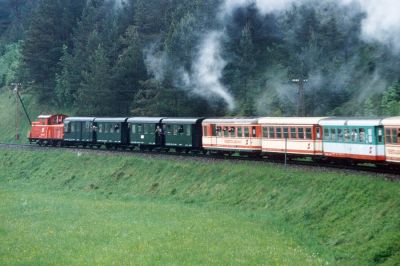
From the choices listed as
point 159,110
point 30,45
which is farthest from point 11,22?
point 159,110

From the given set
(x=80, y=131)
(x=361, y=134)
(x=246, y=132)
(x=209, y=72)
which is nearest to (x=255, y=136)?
(x=246, y=132)

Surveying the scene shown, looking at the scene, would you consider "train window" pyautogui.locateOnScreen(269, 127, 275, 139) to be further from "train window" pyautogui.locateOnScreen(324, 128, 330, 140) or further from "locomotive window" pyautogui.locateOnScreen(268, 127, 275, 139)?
"train window" pyautogui.locateOnScreen(324, 128, 330, 140)

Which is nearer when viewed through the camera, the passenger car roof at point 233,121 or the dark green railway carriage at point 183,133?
the passenger car roof at point 233,121

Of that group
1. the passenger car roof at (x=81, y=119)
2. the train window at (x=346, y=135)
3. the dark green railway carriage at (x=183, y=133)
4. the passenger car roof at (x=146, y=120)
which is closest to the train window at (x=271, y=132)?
the train window at (x=346, y=135)

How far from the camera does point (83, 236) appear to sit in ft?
72.8

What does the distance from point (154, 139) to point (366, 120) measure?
737 inches

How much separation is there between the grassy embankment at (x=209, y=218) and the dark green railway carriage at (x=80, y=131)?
11847mm

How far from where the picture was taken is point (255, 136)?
33.3 metres

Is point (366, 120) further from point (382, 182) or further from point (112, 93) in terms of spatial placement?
point (112, 93)

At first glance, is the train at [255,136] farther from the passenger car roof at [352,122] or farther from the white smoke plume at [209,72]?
the white smoke plume at [209,72]

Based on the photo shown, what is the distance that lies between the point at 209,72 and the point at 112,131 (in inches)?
475

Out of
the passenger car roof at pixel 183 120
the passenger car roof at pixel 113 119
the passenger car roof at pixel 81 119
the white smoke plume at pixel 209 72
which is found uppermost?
the white smoke plume at pixel 209 72

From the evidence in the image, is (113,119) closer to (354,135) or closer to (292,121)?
(292,121)

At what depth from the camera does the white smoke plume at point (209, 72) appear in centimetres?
5175
